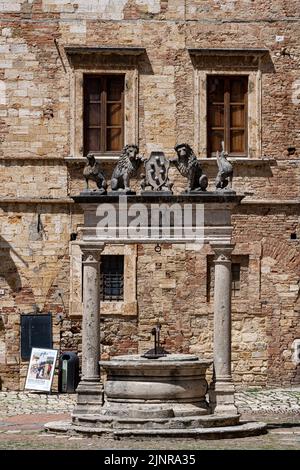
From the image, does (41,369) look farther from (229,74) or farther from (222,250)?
(222,250)

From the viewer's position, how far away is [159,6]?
3009 cm

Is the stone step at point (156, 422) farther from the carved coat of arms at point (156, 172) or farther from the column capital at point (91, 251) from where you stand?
the carved coat of arms at point (156, 172)

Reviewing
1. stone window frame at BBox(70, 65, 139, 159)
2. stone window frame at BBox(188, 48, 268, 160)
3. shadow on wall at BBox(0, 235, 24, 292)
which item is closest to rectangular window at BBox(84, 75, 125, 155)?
stone window frame at BBox(70, 65, 139, 159)

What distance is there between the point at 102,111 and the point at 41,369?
5371 millimetres

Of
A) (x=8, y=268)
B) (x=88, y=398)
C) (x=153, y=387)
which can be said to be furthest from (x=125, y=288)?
(x=153, y=387)

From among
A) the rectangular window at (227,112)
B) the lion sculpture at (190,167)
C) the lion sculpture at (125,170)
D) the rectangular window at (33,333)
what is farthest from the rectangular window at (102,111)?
the lion sculpture at (190,167)

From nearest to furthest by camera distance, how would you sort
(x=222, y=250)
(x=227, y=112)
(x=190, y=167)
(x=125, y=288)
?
(x=222, y=250) → (x=190, y=167) → (x=125, y=288) → (x=227, y=112)

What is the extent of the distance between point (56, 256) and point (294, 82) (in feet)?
19.7

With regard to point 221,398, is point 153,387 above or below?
above

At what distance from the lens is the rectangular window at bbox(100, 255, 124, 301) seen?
2995 cm

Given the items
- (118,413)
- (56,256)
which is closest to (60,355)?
(56,256)

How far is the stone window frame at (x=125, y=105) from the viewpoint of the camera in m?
29.8

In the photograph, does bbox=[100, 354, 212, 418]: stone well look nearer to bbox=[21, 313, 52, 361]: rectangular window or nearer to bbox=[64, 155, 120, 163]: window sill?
bbox=[21, 313, 52, 361]: rectangular window

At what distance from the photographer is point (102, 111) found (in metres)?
30.0
